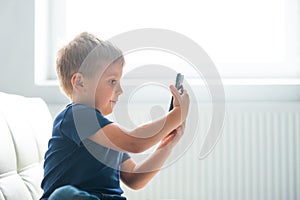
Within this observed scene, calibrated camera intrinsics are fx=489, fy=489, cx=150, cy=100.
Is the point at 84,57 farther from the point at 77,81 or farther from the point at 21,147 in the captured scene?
the point at 21,147

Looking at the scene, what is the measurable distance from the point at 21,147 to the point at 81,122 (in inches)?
11.5

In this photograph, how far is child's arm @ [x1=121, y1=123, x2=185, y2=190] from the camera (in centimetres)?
134

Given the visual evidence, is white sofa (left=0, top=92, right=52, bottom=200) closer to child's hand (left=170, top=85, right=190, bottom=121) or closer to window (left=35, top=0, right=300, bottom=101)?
child's hand (left=170, top=85, right=190, bottom=121)

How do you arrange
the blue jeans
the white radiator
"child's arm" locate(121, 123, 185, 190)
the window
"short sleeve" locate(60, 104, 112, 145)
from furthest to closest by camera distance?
the window < the white radiator < "child's arm" locate(121, 123, 185, 190) < "short sleeve" locate(60, 104, 112, 145) < the blue jeans

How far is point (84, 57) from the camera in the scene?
1.30 metres

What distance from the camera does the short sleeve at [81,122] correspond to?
48.0 inches

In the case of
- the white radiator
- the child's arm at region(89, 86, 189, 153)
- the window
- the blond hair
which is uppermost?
the window

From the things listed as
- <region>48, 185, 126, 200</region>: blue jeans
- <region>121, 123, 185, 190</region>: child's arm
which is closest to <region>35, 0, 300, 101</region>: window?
<region>121, 123, 185, 190</region>: child's arm

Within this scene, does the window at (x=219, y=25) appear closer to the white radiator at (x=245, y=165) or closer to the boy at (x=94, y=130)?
the white radiator at (x=245, y=165)

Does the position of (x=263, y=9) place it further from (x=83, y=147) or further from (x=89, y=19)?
(x=83, y=147)

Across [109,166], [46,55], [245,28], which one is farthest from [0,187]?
[245,28]

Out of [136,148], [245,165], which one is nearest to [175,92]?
[136,148]

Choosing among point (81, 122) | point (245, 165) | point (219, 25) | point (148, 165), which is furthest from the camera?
point (219, 25)

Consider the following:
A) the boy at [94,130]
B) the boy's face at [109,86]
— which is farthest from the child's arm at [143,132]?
the boy's face at [109,86]
